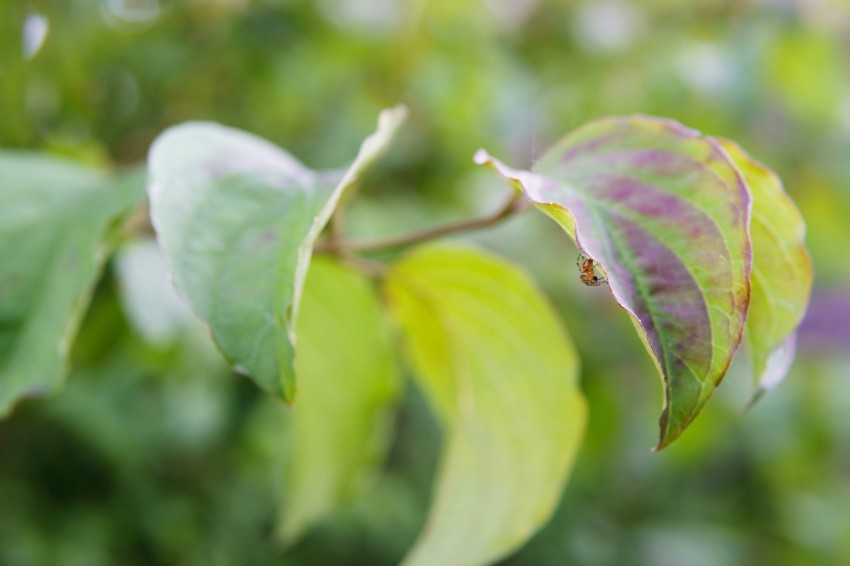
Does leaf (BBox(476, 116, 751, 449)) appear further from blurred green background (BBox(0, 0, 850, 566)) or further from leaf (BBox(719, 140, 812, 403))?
blurred green background (BBox(0, 0, 850, 566))

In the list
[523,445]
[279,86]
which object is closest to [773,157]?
[279,86]

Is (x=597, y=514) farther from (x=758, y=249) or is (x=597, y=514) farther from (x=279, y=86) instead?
(x=758, y=249)

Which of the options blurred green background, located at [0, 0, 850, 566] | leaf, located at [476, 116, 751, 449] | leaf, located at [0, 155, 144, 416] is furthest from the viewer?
blurred green background, located at [0, 0, 850, 566]

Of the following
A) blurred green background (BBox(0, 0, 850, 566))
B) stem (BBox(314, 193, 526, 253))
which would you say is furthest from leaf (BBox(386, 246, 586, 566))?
blurred green background (BBox(0, 0, 850, 566))

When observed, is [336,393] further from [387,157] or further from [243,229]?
[387,157]

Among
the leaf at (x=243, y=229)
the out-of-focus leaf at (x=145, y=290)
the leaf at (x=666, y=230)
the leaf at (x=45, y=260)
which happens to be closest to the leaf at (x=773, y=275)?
the leaf at (x=666, y=230)

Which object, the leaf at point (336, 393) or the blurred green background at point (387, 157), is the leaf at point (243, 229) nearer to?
the leaf at point (336, 393)
